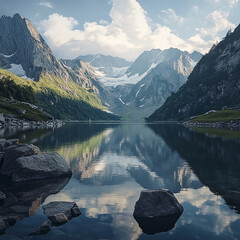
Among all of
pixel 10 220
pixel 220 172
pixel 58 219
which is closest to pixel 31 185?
pixel 10 220

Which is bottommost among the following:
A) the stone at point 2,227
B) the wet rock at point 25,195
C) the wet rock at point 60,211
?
the wet rock at point 25,195

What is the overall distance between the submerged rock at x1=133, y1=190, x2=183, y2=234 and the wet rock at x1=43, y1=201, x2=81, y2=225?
5137 millimetres

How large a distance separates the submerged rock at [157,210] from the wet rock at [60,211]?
514 cm

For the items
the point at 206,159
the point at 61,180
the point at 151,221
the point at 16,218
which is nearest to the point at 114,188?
the point at 61,180

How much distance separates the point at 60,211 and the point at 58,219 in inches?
59.7

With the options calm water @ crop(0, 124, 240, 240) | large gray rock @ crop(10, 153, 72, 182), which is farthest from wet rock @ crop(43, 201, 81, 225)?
large gray rock @ crop(10, 153, 72, 182)

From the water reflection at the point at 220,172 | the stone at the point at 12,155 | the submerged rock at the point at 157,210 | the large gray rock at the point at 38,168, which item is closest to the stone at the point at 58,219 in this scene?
the submerged rock at the point at 157,210

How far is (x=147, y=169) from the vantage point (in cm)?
3959

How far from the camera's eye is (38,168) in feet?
107

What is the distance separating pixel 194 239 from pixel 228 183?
1534cm

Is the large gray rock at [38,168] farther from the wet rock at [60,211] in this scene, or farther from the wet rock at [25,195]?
the wet rock at [60,211]

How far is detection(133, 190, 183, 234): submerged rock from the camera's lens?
19.0 m

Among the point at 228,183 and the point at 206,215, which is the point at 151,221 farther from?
the point at 228,183

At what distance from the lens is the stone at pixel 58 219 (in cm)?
1862
